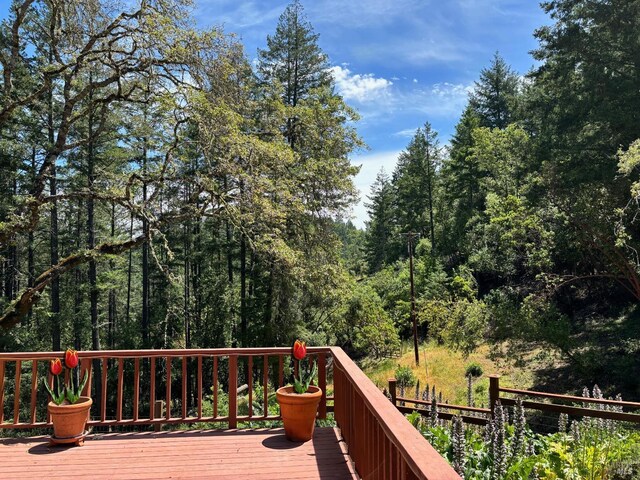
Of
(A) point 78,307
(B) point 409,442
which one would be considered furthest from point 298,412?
(A) point 78,307

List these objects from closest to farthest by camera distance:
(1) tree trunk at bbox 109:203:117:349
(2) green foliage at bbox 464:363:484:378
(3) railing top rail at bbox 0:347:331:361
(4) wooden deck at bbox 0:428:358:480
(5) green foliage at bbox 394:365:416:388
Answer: (4) wooden deck at bbox 0:428:358:480
(3) railing top rail at bbox 0:347:331:361
(2) green foliage at bbox 464:363:484:378
(5) green foliage at bbox 394:365:416:388
(1) tree trunk at bbox 109:203:117:349

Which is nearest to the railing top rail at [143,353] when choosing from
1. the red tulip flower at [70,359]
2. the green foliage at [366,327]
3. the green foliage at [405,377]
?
the red tulip flower at [70,359]

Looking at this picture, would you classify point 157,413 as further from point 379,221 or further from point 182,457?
point 379,221

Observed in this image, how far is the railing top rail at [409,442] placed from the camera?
1.38m

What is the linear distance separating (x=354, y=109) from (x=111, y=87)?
8.71 metres

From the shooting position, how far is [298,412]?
386 cm

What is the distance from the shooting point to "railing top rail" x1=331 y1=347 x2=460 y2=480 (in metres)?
1.38

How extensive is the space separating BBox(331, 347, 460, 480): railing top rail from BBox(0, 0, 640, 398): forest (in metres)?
7.45

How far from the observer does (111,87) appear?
48.8 feet

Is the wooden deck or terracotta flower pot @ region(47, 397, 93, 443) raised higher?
terracotta flower pot @ region(47, 397, 93, 443)

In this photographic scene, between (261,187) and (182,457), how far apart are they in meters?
6.89

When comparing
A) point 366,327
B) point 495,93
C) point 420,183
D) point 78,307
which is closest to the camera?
point 78,307

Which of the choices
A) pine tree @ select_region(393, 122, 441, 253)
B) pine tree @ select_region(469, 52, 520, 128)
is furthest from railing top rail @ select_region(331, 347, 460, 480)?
pine tree @ select_region(469, 52, 520, 128)

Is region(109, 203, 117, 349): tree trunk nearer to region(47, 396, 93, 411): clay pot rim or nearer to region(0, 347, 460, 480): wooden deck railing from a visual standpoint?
region(0, 347, 460, 480): wooden deck railing
